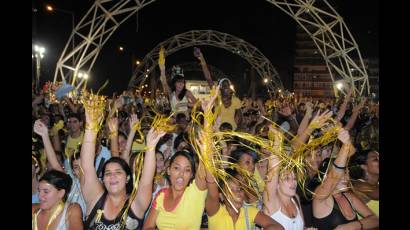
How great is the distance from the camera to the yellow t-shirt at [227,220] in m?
3.49

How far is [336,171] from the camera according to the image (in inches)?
146

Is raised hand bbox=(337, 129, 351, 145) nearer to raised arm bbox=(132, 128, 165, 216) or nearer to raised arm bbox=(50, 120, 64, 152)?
raised arm bbox=(132, 128, 165, 216)

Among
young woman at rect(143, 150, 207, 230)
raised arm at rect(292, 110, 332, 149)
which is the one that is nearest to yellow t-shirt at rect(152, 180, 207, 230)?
young woman at rect(143, 150, 207, 230)

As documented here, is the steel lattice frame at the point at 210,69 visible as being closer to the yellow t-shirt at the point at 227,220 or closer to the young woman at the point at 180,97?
the young woman at the point at 180,97

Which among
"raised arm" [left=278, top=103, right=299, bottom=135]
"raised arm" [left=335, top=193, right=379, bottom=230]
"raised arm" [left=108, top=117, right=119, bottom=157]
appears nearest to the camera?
"raised arm" [left=335, top=193, right=379, bottom=230]

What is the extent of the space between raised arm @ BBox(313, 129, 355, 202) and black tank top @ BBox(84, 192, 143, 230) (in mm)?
1666

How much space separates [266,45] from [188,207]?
708 inches

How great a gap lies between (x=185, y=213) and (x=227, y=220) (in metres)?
0.37

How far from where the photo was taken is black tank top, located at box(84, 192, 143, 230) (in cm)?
346

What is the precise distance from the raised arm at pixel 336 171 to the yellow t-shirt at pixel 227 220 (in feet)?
2.18

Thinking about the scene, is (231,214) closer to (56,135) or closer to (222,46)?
(56,135)

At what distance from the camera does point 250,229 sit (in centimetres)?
352
